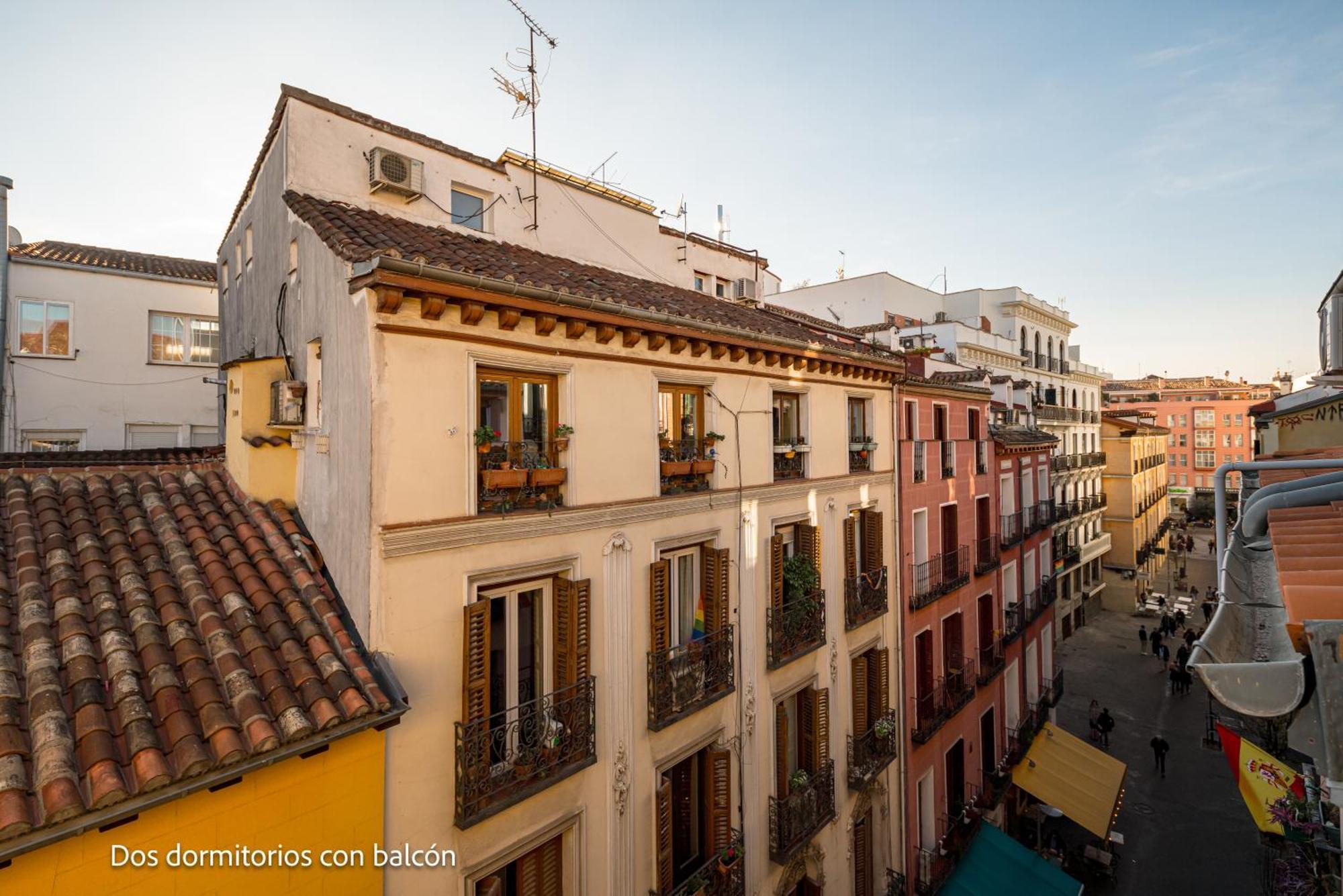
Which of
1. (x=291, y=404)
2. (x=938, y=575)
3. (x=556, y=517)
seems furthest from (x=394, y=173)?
(x=938, y=575)

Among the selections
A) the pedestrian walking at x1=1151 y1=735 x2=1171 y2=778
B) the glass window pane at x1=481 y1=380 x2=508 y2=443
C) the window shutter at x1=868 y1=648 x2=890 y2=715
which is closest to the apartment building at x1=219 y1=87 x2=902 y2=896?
the glass window pane at x1=481 y1=380 x2=508 y2=443

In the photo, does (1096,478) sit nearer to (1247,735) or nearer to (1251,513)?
(1247,735)

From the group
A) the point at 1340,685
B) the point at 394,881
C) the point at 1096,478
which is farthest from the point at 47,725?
the point at 1096,478

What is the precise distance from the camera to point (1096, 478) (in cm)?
4156

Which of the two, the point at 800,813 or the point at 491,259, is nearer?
the point at 491,259

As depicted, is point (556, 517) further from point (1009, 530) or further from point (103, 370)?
point (1009, 530)

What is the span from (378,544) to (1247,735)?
85.1ft

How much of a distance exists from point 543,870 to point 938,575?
1205 cm

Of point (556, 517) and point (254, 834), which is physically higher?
point (556, 517)

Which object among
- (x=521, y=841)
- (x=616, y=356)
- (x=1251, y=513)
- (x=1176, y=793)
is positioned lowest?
(x=1176, y=793)

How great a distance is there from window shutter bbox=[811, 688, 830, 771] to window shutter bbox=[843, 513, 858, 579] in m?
2.47

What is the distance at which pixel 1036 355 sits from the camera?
38.1m

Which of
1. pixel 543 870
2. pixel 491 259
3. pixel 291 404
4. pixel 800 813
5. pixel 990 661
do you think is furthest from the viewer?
pixel 990 661

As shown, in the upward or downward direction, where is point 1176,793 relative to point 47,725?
downward
